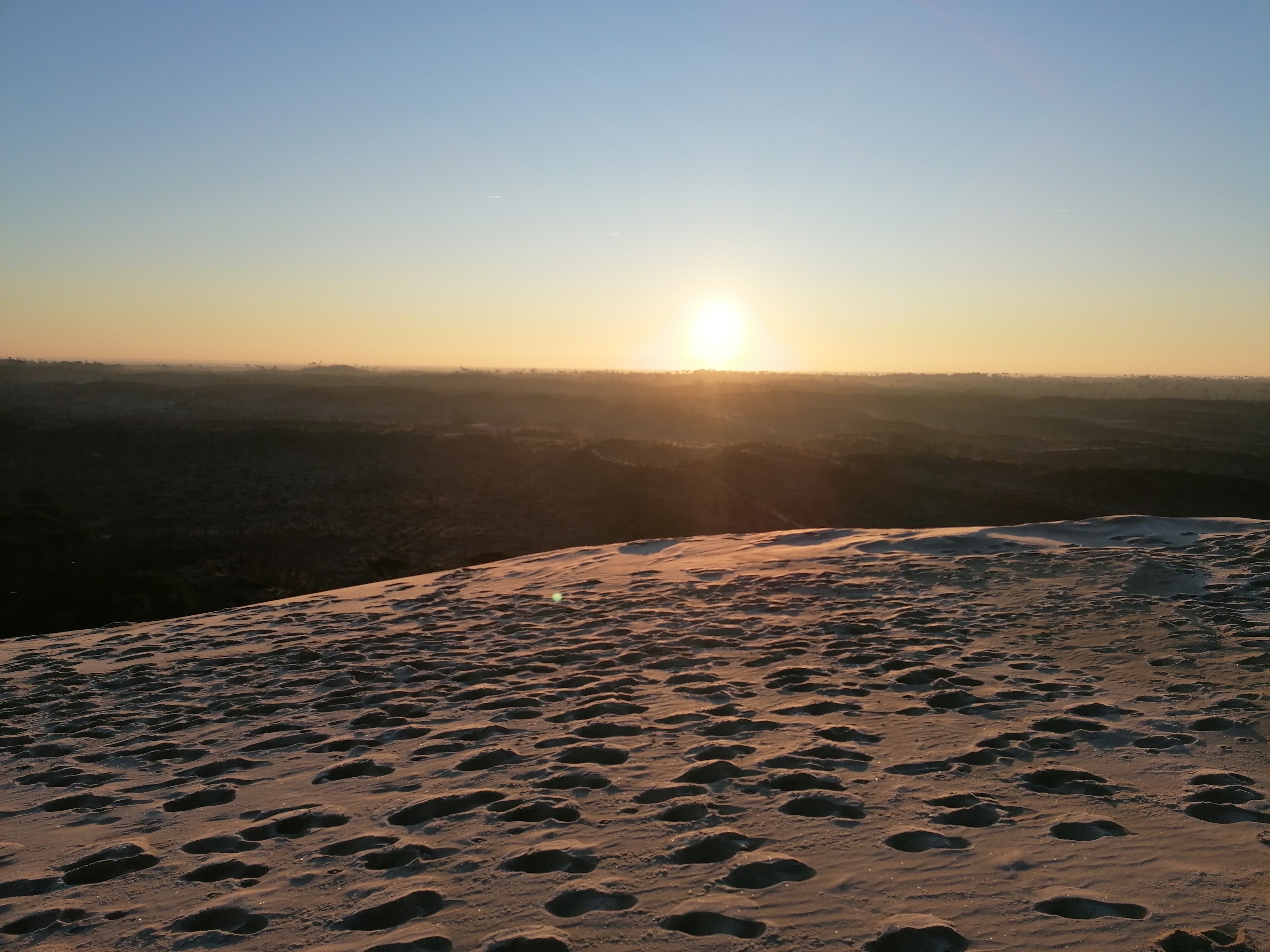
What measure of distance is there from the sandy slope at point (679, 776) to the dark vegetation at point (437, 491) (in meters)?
6.52

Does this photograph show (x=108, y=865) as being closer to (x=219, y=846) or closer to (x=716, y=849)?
(x=219, y=846)

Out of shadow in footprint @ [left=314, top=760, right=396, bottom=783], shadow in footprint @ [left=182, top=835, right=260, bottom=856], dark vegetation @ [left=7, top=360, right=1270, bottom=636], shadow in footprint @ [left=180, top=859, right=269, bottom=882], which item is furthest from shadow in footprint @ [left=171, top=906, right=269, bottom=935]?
dark vegetation @ [left=7, top=360, right=1270, bottom=636]

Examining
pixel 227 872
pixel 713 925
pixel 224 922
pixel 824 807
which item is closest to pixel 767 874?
pixel 713 925

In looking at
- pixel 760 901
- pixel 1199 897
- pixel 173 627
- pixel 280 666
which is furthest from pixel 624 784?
pixel 173 627

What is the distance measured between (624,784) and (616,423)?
53.1m

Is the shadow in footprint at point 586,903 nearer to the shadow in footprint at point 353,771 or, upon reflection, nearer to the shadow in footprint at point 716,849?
the shadow in footprint at point 716,849

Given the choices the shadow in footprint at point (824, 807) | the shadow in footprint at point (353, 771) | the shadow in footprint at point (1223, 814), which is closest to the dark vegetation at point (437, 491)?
the shadow in footprint at point (353, 771)

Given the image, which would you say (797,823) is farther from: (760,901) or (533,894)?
(533,894)

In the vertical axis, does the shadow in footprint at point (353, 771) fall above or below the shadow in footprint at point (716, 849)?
below

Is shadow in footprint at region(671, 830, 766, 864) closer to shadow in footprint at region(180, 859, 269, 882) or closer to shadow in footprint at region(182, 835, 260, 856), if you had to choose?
shadow in footprint at region(180, 859, 269, 882)

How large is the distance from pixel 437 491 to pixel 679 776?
21.3m

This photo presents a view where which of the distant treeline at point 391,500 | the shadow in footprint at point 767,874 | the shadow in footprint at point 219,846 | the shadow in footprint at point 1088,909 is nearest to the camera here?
the shadow in footprint at point 1088,909

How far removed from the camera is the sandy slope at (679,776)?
3254 millimetres

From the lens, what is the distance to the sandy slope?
3254 millimetres
